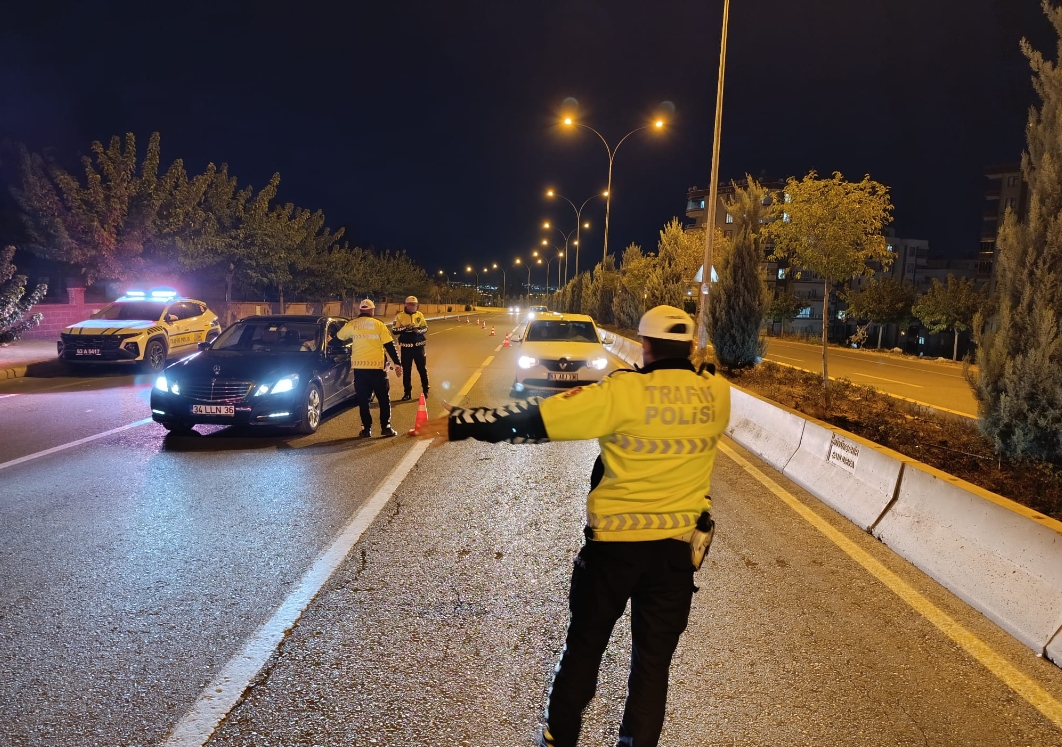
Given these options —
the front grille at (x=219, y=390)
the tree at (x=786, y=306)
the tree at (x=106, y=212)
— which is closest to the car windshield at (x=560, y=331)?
the front grille at (x=219, y=390)

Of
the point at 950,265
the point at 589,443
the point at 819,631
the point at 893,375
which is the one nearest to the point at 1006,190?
the point at 950,265

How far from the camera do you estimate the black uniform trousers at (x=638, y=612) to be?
97.3 inches

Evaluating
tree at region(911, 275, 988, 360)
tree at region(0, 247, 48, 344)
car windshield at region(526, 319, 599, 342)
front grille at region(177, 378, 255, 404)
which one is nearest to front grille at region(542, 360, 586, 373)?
car windshield at region(526, 319, 599, 342)

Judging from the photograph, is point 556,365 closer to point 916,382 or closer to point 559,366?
point 559,366

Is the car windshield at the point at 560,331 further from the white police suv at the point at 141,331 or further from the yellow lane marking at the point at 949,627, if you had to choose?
the yellow lane marking at the point at 949,627

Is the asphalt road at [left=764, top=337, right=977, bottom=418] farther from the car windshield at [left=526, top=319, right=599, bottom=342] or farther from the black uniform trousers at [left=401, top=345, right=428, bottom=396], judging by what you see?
the black uniform trousers at [left=401, top=345, right=428, bottom=396]

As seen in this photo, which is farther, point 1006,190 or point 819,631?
point 1006,190

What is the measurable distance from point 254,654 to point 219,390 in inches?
221

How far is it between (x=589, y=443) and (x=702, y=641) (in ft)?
18.6

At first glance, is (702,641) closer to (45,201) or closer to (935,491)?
(935,491)

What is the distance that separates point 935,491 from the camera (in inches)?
195

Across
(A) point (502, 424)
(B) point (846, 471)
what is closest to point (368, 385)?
(B) point (846, 471)

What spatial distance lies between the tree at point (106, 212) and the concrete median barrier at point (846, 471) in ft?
84.7

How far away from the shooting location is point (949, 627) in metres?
3.98
